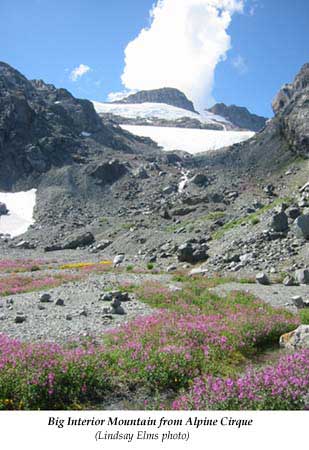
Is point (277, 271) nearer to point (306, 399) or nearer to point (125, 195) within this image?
point (306, 399)

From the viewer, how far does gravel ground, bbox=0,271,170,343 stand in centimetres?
1309

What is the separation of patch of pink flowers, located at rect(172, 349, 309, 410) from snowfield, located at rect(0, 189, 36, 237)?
69299mm

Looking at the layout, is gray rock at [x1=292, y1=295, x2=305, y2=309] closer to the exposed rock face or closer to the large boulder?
the large boulder

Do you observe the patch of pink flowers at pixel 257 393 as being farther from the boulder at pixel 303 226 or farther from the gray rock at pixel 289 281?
the boulder at pixel 303 226

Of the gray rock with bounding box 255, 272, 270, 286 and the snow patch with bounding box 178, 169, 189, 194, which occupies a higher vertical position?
the snow patch with bounding box 178, 169, 189, 194

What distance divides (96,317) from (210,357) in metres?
5.84

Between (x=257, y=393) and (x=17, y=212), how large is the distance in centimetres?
8188

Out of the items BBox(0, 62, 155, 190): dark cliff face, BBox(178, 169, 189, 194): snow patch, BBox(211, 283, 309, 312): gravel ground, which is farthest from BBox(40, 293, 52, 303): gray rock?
BBox(0, 62, 155, 190): dark cliff face

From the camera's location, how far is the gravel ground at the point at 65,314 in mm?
13094

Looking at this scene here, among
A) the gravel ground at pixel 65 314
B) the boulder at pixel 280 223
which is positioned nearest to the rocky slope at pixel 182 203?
the boulder at pixel 280 223

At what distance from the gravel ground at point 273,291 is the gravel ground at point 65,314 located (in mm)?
4949

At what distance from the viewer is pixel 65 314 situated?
15711 mm

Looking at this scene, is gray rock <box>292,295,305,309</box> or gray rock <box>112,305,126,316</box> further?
gray rock <box>292,295,305,309</box>
